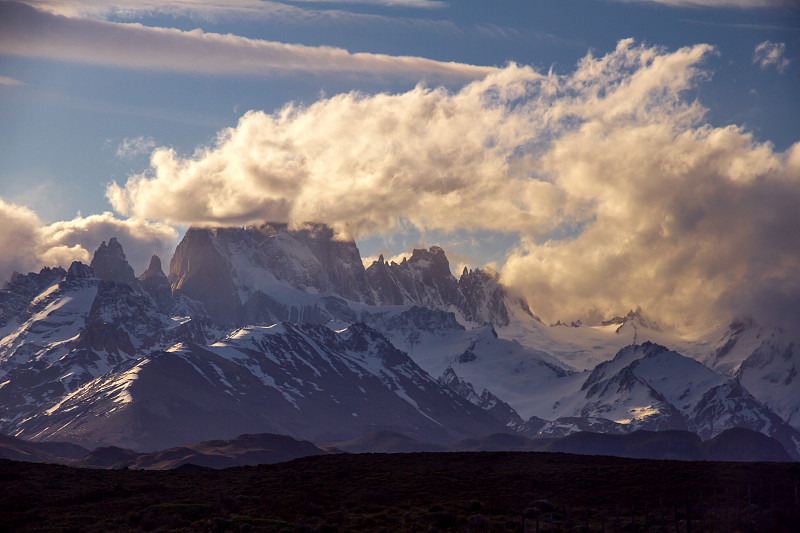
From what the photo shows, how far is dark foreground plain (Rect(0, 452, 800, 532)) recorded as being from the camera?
3403 inches

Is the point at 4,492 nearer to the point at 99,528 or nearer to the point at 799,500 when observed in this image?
the point at 99,528

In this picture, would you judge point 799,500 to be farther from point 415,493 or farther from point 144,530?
point 144,530

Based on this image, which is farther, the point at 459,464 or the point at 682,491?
the point at 459,464

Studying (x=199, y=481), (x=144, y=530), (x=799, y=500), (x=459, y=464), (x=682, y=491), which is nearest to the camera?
(x=144, y=530)

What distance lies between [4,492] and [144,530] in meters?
27.0

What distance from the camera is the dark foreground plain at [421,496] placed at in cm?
8644

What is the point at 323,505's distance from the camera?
97750 millimetres

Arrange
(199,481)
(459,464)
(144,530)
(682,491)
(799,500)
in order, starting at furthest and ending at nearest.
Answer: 1. (459,464)
2. (199,481)
3. (682,491)
4. (799,500)
5. (144,530)

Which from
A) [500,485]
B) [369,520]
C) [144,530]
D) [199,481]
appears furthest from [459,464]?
[144,530]

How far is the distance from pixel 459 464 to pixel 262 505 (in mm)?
34665

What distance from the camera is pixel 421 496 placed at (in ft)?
337

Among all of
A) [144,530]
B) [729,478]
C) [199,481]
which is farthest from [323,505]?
[729,478]

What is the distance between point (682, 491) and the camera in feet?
336

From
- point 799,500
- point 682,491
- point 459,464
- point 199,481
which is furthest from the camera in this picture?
point 459,464
